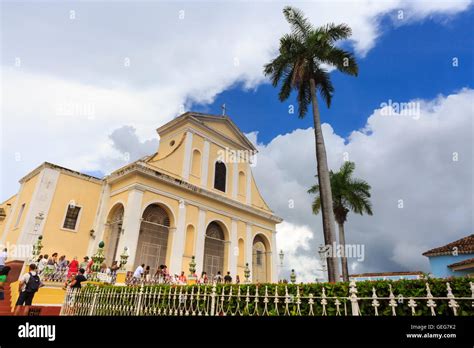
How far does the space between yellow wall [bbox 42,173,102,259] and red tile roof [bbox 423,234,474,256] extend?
873 inches

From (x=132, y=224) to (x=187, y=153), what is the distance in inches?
247

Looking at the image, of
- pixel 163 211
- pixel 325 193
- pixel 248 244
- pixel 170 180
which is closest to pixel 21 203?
pixel 163 211

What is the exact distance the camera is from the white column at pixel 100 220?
50.7ft

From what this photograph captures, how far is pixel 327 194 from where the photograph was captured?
11336mm

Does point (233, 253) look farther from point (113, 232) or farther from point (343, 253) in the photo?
point (343, 253)

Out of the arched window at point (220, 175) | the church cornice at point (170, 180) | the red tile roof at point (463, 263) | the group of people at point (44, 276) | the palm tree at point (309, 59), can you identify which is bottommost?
the group of people at point (44, 276)

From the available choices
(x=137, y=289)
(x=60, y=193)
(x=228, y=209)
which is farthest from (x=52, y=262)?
(x=228, y=209)

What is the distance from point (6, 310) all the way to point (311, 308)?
1062 centimetres

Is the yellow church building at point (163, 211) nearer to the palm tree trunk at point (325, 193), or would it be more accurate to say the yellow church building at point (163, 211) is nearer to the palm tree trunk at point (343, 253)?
the palm tree trunk at point (343, 253)

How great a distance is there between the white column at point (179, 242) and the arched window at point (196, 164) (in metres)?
2.82

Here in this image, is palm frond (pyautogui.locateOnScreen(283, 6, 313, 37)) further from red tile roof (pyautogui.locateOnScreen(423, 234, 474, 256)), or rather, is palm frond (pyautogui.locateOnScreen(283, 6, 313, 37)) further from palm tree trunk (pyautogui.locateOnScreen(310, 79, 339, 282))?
red tile roof (pyautogui.locateOnScreen(423, 234, 474, 256))

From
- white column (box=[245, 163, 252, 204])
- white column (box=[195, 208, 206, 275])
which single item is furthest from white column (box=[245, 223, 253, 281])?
white column (box=[195, 208, 206, 275])

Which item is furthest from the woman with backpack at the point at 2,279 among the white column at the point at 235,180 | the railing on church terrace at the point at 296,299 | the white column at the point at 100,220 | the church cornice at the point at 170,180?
the white column at the point at 235,180

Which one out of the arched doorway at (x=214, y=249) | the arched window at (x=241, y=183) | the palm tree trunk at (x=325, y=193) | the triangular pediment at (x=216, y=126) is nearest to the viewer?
the palm tree trunk at (x=325, y=193)
